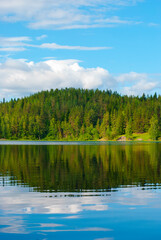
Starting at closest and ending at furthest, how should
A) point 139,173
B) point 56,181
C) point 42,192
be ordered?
point 42,192, point 56,181, point 139,173

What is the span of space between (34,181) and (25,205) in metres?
10.9

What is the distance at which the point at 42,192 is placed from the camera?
25.9 meters

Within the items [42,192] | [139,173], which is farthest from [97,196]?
[139,173]

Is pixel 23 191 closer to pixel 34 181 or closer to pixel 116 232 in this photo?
pixel 34 181

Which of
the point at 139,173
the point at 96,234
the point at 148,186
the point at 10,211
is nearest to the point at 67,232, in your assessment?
the point at 96,234

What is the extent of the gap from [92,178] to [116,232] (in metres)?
18.1

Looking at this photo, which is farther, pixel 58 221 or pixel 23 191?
pixel 23 191

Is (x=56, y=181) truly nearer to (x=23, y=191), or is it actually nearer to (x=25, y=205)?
(x=23, y=191)

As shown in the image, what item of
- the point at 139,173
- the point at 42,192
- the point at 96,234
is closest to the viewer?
the point at 96,234

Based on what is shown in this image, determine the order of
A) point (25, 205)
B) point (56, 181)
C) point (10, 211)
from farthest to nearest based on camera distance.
→ point (56, 181) < point (25, 205) < point (10, 211)

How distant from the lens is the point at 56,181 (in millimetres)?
31906

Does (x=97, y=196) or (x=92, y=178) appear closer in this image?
(x=97, y=196)

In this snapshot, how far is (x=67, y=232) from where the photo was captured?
15750 millimetres

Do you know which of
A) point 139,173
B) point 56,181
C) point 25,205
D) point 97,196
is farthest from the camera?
point 139,173
